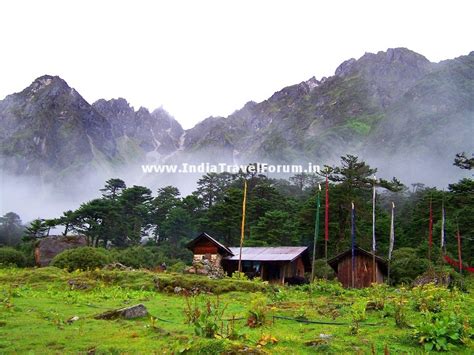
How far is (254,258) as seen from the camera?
39969mm

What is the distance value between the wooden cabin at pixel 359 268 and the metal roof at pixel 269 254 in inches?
140

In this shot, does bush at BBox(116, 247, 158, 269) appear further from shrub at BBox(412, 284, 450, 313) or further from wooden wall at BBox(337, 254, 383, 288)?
shrub at BBox(412, 284, 450, 313)

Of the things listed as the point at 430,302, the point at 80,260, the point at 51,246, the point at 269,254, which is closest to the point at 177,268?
the point at 269,254

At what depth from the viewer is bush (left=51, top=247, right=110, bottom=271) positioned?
3325cm

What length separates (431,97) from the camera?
6447 inches

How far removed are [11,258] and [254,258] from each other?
24415 millimetres

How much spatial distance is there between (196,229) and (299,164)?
104491 millimetres

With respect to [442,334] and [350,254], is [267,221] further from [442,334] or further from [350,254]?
[442,334]

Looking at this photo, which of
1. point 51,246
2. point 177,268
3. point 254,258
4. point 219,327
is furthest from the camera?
point 51,246

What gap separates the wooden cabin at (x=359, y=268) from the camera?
→ 36969 millimetres

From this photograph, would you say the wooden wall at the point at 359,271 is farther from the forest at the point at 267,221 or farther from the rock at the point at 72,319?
the rock at the point at 72,319

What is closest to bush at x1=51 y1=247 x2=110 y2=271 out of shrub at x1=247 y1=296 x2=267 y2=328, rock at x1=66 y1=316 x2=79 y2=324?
rock at x1=66 y1=316 x2=79 y2=324

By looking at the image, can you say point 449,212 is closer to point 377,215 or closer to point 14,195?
point 377,215

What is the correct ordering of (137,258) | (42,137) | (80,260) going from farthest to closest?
(42,137), (137,258), (80,260)
